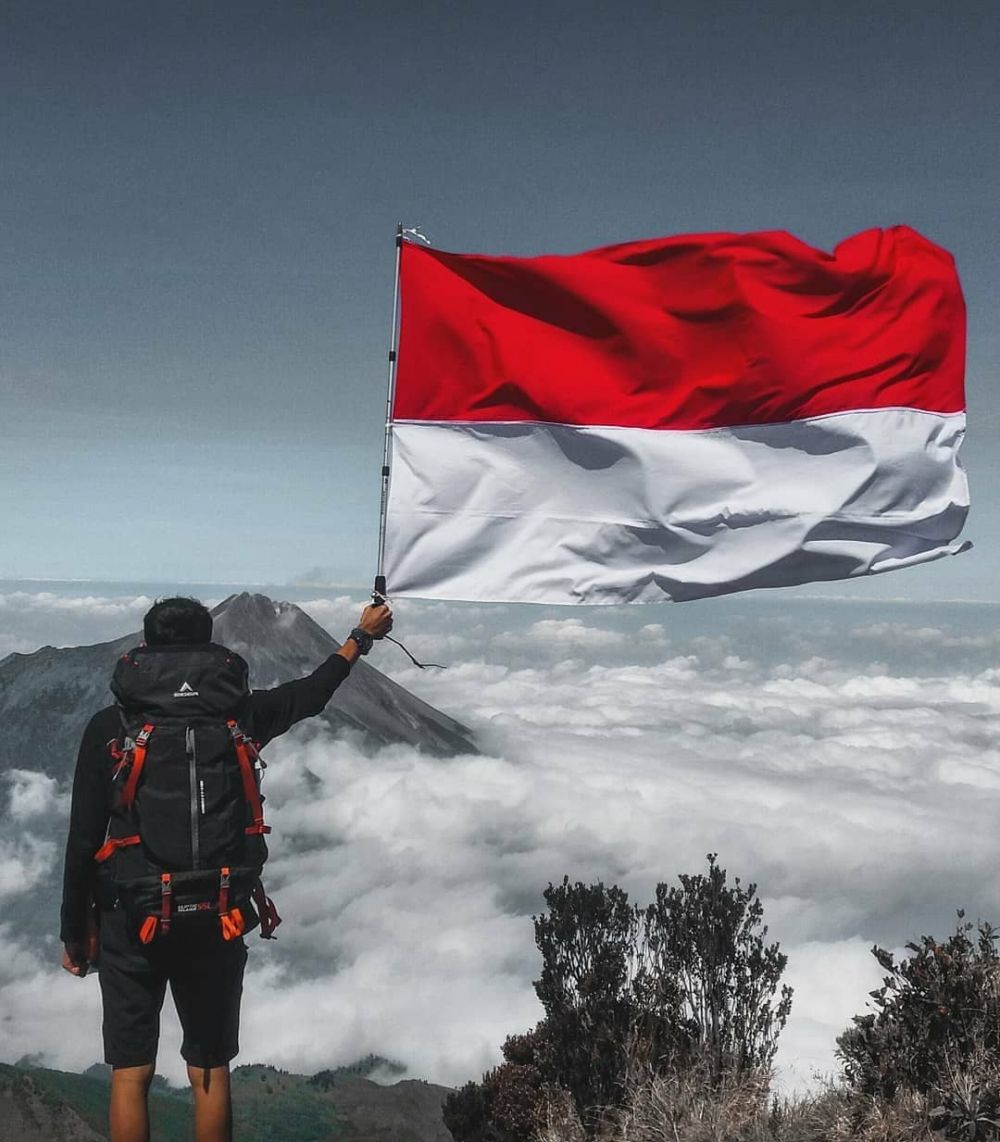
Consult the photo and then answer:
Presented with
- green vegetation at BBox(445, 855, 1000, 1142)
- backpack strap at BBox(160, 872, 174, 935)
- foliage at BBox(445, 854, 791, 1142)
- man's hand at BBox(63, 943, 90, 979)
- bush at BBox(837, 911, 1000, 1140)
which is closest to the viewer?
backpack strap at BBox(160, 872, 174, 935)

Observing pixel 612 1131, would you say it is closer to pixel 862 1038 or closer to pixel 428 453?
pixel 862 1038

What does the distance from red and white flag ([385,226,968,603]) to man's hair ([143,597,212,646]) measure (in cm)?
239

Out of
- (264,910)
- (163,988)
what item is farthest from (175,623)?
(163,988)

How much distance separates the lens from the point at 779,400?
733 cm

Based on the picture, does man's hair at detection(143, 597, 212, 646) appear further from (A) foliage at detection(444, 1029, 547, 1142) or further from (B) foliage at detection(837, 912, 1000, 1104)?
(A) foliage at detection(444, 1029, 547, 1142)

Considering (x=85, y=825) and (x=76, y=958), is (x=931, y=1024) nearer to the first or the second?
(x=76, y=958)

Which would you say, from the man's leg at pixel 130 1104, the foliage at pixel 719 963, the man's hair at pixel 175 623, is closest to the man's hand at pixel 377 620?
the man's hair at pixel 175 623

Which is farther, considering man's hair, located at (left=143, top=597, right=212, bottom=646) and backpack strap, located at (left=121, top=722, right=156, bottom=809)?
man's hair, located at (left=143, top=597, right=212, bottom=646)

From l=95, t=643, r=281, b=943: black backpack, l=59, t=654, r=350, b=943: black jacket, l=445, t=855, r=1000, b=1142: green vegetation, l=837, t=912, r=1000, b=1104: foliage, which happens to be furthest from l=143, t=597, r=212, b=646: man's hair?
l=837, t=912, r=1000, b=1104: foliage

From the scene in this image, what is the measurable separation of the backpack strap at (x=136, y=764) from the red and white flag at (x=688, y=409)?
2990 mm

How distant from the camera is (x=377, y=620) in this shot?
20.4 feet

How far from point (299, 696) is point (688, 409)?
359 cm

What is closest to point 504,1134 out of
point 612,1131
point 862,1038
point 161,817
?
point 612,1131

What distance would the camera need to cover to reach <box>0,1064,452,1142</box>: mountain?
8638 cm
